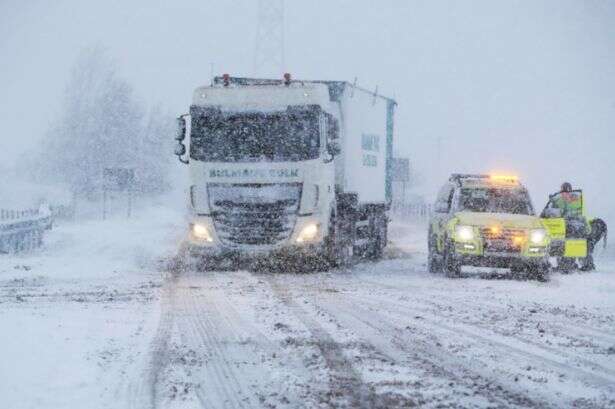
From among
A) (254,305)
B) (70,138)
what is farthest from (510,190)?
(70,138)

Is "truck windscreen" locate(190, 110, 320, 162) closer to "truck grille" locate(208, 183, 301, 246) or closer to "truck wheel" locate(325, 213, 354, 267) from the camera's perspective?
"truck grille" locate(208, 183, 301, 246)

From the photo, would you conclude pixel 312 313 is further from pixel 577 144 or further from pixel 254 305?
pixel 577 144

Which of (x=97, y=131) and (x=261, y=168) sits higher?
(x=97, y=131)

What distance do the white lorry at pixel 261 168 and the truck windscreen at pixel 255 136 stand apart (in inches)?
0.7

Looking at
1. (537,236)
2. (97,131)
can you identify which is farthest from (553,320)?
(97,131)

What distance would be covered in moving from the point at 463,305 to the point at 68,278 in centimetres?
706

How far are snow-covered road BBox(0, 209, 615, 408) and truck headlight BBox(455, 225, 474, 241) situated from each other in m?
0.77

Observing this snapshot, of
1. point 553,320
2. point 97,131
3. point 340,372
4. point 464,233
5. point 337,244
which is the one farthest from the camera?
point 97,131

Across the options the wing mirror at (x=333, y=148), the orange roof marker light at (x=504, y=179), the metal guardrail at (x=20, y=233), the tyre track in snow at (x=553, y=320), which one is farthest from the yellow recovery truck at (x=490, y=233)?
the metal guardrail at (x=20, y=233)

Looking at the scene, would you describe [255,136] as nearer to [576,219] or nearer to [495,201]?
[495,201]

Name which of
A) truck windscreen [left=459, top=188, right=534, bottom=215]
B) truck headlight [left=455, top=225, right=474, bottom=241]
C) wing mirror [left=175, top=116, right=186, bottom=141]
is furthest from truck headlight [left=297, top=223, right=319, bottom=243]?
truck windscreen [left=459, top=188, right=534, bottom=215]

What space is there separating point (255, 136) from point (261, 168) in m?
0.70

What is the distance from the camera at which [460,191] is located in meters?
19.7

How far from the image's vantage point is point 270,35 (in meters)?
81.2
